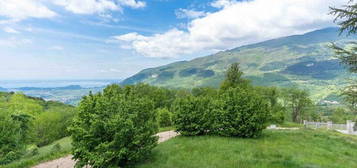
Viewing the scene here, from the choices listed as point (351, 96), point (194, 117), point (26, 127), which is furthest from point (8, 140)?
point (351, 96)

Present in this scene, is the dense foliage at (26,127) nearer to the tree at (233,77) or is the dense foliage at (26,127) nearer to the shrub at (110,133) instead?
the shrub at (110,133)

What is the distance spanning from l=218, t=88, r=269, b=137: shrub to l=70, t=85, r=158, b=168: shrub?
233 inches

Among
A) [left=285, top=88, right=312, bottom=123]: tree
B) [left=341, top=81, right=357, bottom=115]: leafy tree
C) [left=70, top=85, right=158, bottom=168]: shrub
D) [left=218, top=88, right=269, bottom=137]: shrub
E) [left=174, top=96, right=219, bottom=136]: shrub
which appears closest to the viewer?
[left=70, top=85, right=158, bottom=168]: shrub

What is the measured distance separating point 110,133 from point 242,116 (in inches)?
327

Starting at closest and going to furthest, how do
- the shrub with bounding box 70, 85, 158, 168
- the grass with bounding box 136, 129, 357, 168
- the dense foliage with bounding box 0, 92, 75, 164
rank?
the shrub with bounding box 70, 85, 158, 168 → the grass with bounding box 136, 129, 357, 168 → the dense foliage with bounding box 0, 92, 75, 164

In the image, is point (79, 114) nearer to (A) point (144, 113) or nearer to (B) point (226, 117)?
(A) point (144, 113)

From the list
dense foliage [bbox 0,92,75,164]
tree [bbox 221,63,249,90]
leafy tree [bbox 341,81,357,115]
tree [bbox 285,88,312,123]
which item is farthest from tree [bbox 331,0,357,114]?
tree [bbox 285,88,312,123]

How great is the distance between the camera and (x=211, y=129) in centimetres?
1350

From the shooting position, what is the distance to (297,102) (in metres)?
44.9

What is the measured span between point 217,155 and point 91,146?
5.07 meters

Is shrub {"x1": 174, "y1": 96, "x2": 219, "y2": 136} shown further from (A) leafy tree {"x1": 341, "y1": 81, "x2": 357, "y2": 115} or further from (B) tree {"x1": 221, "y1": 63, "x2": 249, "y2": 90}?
(B) tree {"x1": 221, "y1": 63, "x2": 249, "y2": 90}

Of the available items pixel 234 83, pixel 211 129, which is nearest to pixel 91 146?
pixel 211 129

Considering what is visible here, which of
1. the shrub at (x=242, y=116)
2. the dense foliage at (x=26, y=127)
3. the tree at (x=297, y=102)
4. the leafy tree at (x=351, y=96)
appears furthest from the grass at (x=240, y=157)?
the tree at (x=297, y=102)

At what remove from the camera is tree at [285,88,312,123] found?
4369cm
